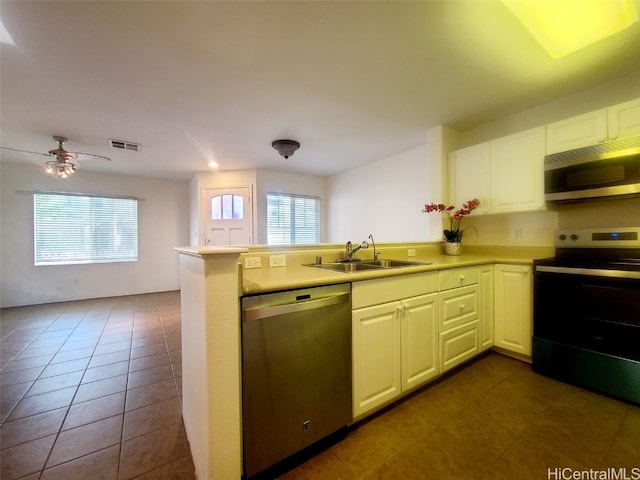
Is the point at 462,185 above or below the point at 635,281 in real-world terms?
above

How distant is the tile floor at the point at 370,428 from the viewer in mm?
1207

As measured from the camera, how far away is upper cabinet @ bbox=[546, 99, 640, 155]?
1.74 metres

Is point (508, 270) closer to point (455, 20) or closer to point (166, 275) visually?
point (455, 20)

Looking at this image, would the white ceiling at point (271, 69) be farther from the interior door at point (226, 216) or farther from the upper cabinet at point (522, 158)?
the interior door at point (226, 216)

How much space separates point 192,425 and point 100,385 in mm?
1255

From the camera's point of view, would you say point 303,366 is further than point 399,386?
No

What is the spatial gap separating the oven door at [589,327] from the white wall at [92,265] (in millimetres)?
5830

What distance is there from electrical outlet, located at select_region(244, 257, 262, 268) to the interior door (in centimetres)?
308

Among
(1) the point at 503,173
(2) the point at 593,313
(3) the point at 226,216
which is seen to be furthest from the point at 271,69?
(3) the point at 226,216

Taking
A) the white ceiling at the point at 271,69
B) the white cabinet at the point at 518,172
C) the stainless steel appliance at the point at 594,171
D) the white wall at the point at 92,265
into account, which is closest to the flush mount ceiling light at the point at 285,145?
the white ceiling at the point at 271,69

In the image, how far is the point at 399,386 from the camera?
1.59m

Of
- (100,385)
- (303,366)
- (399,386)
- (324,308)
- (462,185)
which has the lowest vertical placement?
(100,385)

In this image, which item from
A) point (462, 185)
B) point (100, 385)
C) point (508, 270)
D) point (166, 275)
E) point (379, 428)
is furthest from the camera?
point (166, 275)

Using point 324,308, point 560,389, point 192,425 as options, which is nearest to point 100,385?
point 192,425
